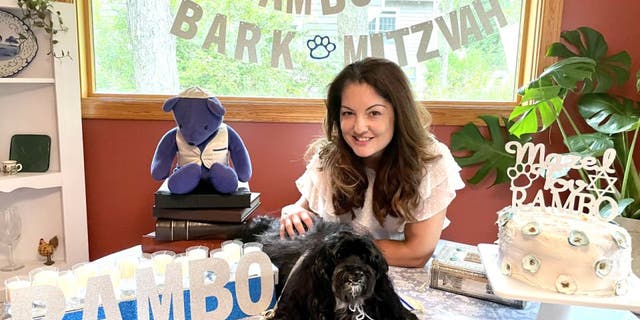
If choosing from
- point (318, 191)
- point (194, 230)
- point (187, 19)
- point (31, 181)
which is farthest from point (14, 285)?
point (187, 19)

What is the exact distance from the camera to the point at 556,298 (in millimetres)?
816

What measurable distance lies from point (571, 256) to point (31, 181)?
1929mm

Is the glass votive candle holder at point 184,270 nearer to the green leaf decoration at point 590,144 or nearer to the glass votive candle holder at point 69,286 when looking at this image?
the glass votive candle holder at point 69,286

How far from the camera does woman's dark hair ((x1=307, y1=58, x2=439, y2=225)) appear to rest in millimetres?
1288

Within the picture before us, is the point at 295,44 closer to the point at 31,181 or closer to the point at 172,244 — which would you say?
the point at 172,244

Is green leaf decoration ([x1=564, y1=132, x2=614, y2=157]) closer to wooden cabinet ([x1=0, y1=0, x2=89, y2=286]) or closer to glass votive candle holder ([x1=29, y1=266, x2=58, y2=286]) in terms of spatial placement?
glass votive candle holder ([x1=29, y1=266, x2=58, y2=286])

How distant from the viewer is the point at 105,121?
200 cm

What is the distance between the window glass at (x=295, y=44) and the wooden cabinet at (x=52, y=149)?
22cm

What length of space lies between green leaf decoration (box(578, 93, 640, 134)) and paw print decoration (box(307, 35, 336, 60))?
1.11 metres

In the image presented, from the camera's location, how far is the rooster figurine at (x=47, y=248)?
192cm

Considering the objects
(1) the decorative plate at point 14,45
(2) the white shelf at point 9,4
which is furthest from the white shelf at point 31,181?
(2) the white shelf at point 9,4

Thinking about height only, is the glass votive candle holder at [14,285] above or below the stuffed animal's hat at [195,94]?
below

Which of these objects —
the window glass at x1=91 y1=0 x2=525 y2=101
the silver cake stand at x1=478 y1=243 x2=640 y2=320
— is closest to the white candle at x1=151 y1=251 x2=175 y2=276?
the silver cake stand at x1=478 y1=243 x2=640 y2=320

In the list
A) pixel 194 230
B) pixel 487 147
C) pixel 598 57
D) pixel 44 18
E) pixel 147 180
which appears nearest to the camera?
pixel 194 230
